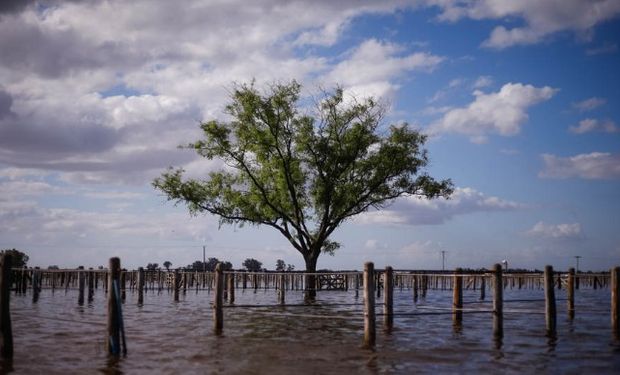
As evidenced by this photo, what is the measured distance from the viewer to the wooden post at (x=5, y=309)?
1170cm

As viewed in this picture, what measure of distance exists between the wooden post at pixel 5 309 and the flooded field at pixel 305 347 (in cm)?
30

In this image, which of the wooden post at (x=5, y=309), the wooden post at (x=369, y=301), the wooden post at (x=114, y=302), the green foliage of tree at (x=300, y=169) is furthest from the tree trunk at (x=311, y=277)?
the wooden post at (x=5, y=309)

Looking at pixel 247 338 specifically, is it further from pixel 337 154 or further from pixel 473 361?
pixel 337 154

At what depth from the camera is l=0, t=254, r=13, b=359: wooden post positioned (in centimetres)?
1170

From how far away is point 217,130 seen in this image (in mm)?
35531

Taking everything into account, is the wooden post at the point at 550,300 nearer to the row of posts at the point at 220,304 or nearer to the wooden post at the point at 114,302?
the row of posts at the point at 220,304

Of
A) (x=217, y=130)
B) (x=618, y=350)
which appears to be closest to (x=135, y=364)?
(x=618, y=350)

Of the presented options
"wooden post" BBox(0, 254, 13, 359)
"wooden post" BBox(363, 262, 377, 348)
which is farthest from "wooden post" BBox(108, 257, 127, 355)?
"wooden post" BBox(363, 262, 377, 348)

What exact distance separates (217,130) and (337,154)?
762cm

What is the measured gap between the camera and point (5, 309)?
11.7m

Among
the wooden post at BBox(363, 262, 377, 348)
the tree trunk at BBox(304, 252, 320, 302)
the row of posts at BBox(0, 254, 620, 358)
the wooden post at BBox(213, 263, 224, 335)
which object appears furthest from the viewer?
the tree trunk at BBox(304, 252, 320, 302)

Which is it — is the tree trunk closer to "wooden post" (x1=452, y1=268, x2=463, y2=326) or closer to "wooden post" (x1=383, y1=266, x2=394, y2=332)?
"wooden post" (x1=452, y1=268, x2=463, y2=326)

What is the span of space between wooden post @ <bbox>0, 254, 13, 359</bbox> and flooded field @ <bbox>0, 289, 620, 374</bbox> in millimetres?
299

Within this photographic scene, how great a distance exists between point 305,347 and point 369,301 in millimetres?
2174
